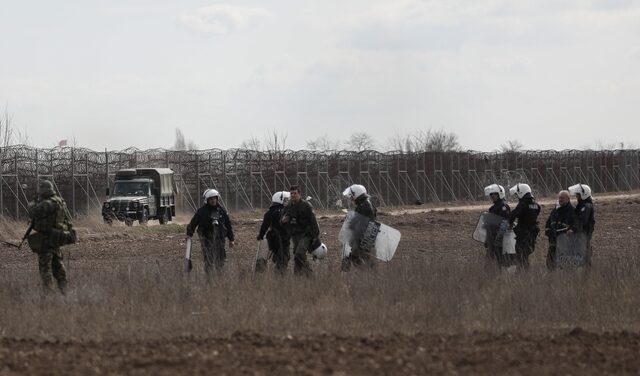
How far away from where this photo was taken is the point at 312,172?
57875mm

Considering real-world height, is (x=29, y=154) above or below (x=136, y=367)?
above

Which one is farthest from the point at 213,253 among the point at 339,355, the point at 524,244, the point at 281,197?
the point at 339,355

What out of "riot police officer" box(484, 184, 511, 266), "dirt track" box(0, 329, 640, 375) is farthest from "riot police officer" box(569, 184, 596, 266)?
"dirt track" box(0, 329, 640, 375)

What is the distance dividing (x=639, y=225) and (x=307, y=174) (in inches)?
942

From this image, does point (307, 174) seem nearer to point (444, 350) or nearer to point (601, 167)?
point (601, 167)

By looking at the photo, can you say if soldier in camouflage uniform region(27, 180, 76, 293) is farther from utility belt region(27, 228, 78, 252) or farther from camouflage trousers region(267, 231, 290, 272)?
camouflage trousers region(267, 231, 290, 272)

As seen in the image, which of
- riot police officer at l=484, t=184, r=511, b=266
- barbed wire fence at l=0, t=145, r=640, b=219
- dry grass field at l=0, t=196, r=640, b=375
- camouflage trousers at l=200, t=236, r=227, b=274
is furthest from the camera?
barbed wire fence at l=0, t=145, r=640, b=219

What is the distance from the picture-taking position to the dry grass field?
10.5 m

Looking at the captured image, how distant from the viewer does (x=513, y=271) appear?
1688 cm

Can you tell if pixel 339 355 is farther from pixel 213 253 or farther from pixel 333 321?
pixel 213 253

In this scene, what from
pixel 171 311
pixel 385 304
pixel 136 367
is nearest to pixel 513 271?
pixel 385 304

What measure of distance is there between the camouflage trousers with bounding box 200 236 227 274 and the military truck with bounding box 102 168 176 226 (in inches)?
862

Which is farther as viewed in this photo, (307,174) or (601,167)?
(601,167)

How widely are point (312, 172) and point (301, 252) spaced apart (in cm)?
4024
